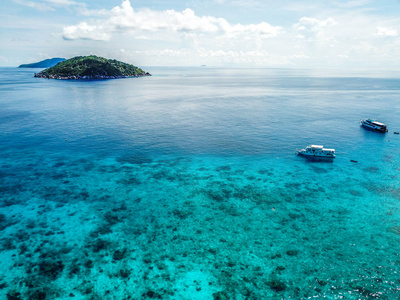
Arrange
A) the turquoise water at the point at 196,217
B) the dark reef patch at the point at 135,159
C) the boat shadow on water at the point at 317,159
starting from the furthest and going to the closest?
the boat shadow on water at the point at 317,159
the dark reef patch at the point at 135,159
the turquoise water at the point at 196,217

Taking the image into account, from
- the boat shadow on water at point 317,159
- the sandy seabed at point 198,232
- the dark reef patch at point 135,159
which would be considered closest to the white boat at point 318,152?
the boat shadow on water at point 317,159

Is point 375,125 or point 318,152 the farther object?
point 375,125

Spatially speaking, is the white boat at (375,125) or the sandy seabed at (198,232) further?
the white boat at (375,125)

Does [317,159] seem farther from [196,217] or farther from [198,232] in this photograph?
[198,232]

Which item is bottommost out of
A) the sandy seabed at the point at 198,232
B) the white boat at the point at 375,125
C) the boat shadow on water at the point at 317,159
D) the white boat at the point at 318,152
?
the sandy seabed at the point at 198,232

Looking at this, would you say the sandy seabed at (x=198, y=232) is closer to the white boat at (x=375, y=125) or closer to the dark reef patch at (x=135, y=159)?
the dark reef patch at (x=135, y=159)

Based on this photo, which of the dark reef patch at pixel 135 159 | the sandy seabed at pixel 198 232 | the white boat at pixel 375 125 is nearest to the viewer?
the sandy seabed at pixel 198 232

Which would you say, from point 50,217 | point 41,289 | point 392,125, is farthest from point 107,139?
point 392,125

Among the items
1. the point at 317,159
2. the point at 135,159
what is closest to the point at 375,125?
the point at 317,159
